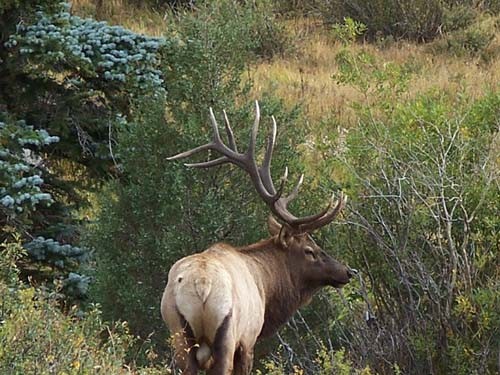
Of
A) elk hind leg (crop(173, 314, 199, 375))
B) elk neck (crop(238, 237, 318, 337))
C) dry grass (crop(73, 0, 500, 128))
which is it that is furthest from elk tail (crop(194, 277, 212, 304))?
dry grass (crop(73, 0, 500, 128))

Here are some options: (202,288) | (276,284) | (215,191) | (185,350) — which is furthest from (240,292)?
(215,191)

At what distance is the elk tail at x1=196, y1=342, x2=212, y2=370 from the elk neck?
1320mm

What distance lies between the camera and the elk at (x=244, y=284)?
731cm

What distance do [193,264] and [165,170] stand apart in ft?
8.73

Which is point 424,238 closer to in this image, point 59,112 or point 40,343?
point 59,112

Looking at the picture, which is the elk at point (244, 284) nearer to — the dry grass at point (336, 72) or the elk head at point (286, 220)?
the elk head at point (286, 220)

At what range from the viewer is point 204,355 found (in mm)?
7500

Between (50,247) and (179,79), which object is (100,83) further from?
(50,247)

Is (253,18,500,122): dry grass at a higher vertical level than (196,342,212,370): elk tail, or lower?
lower

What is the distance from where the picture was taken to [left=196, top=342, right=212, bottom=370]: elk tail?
746 centimetres

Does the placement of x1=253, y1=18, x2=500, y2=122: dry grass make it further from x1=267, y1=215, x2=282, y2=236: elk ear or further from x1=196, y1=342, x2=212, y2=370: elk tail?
x1=196, y1=342, x2=212, y2=370: elk tail

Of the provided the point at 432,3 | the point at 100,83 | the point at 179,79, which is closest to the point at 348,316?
the point at 179,79

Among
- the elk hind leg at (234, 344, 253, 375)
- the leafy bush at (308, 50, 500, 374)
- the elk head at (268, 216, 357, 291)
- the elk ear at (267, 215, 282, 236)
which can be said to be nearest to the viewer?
the elk hind leg at (234, 344, 253, 375)

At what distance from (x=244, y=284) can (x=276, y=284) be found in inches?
36.9
